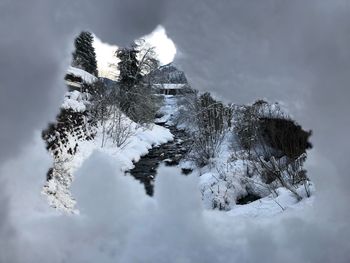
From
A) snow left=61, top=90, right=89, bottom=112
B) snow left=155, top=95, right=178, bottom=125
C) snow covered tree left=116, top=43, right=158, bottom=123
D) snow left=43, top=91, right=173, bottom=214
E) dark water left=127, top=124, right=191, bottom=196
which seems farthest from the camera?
snow left=155, top=95, right=178, bottom=125

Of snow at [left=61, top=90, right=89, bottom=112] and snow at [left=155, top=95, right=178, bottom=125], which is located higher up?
snow at [left=155, top=95, right=178, bottom=125]

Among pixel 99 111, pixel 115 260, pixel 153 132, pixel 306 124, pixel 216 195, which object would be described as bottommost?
pixel 115 260

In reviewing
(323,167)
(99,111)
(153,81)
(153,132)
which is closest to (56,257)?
(323,167)

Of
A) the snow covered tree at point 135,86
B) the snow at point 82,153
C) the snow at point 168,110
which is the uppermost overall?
the snow at point 168,110

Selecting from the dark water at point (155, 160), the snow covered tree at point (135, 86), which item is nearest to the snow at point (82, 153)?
the dark water at point (155, 160)

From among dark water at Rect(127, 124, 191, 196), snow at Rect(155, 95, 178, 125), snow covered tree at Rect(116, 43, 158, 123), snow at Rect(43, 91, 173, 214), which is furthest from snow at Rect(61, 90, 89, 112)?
snow at Rect(155, 95, 178, 125)

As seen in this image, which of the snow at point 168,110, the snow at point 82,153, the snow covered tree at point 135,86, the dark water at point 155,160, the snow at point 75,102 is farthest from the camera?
the snow at point 168,110

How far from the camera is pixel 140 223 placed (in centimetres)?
260

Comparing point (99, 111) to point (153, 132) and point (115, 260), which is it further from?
point (115, 260)

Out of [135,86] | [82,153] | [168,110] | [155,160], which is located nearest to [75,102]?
[82,153]

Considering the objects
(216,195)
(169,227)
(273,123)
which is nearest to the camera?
(169,227)

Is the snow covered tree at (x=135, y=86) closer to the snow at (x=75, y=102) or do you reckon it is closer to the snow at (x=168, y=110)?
the snow at (x=168, y=110)

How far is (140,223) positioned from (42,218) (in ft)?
2.23

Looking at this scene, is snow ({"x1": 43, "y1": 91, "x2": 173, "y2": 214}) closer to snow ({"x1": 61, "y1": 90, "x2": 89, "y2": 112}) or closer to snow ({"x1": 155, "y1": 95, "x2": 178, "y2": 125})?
snow ({"x1": 61, "y1": 90, "x2": 89, "y2": 112})
